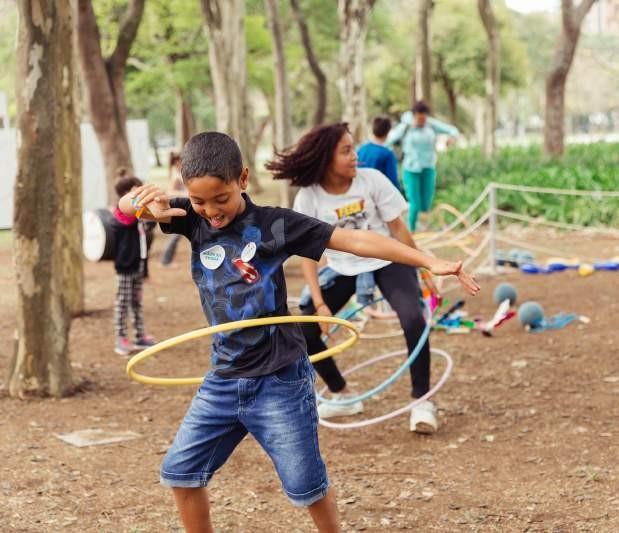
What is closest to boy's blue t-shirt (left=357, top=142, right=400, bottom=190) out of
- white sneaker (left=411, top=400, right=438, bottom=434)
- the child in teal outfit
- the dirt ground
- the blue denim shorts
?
the dirt ground

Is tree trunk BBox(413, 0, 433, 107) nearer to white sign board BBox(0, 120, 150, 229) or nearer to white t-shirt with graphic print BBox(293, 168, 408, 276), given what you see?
white sign board BBox(0, 120, 150, 229)

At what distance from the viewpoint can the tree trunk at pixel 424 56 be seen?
25.0m

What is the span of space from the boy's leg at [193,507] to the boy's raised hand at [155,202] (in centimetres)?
103

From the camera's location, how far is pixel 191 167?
11.5 feet

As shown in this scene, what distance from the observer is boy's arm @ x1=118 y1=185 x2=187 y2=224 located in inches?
144

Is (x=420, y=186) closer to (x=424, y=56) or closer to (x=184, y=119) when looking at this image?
(x=424, y=56)

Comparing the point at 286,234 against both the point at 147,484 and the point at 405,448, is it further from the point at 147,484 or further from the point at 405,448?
the point at 405,448

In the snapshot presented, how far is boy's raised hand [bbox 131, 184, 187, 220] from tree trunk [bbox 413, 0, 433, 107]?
70.0 feet

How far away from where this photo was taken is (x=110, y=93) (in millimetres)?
16250

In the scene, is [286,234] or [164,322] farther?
[164,322]

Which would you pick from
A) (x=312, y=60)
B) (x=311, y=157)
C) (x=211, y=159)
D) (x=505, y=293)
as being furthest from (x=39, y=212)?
(x=312, y=60)

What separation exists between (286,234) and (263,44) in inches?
1203

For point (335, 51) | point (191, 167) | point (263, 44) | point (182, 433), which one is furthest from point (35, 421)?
point (335, 51)

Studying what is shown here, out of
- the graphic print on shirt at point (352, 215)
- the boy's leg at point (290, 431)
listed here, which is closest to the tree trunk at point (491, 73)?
the graphic print on shirt at point (352, 215)
